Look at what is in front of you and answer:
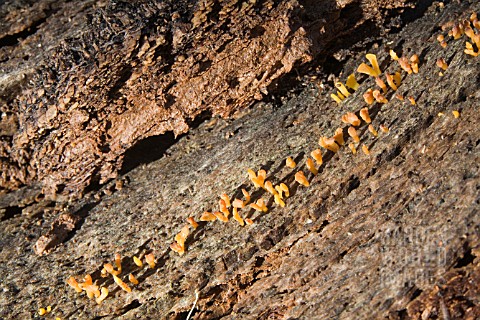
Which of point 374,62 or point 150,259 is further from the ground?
point 374,62

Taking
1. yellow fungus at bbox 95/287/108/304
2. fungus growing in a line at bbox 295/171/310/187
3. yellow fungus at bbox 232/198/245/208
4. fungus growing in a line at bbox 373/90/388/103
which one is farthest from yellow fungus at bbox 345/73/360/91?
yellow fungus at bbox 95/287/108/304

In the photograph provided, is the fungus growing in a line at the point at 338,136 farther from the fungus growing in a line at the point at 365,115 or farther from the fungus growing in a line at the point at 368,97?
the fungus growing in a line at the point at 368,97

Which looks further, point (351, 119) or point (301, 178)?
point (351, 119)

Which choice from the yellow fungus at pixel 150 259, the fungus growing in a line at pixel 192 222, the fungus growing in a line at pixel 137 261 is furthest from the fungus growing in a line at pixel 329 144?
the fungus growing in a line at pixel 137 261

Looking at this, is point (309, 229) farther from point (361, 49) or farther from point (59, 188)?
point (59, 188)

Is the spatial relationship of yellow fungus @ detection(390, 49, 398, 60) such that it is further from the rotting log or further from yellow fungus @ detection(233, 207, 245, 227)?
yellow fungus @ detection(233, 207, 245, 227)

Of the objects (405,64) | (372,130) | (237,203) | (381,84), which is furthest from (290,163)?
(405,64)

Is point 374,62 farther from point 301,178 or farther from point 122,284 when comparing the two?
point 122,284
